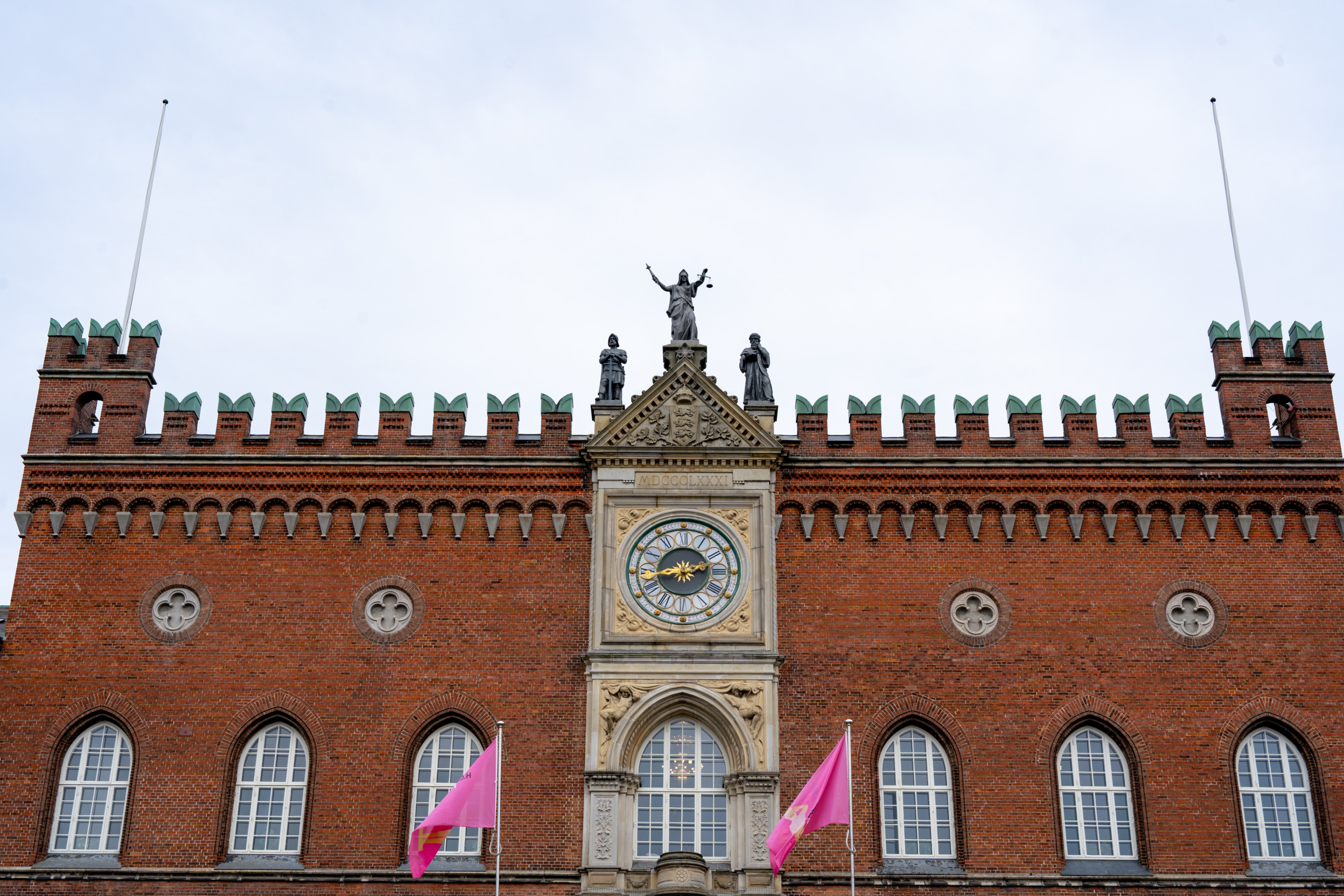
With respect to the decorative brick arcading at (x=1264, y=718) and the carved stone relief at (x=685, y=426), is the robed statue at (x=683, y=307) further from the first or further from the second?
the decorative brick arcading at (x=1264, y=718)

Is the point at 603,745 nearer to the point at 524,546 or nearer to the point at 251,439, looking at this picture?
the point at 524,546

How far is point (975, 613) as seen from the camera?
30266mm

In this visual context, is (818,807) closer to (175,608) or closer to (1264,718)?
(1264,718)

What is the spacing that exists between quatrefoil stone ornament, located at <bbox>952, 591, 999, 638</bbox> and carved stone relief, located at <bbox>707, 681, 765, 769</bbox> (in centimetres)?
459

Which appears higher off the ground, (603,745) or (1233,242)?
(1233,242)

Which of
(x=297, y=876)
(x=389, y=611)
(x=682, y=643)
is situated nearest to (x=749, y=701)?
(x=682, y=643)

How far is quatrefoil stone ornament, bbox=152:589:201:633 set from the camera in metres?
30.3

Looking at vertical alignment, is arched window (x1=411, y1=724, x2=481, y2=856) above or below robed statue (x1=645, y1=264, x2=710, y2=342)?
below

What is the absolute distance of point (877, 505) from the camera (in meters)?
31.2

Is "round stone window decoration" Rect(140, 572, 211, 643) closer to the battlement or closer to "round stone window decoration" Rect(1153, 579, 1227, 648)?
the battlement

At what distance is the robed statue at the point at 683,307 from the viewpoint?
32.7m

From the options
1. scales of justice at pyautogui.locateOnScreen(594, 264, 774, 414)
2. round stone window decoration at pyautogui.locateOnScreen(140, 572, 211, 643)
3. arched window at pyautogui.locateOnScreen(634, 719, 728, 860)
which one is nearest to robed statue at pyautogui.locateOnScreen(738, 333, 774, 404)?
scales of justice at pyautogui.locateOnScreen(594, 264, 774, 414)

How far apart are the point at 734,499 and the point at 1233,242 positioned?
14574 millimetres

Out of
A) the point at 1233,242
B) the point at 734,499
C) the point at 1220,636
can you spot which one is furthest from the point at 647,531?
the point at 1233,242
